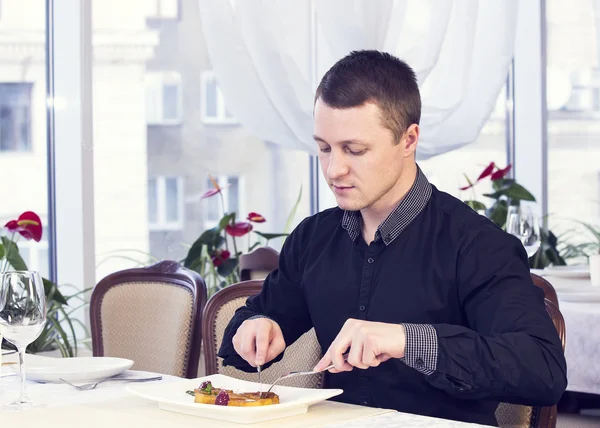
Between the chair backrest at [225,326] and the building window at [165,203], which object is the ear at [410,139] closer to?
the chair backrest at [225,326]

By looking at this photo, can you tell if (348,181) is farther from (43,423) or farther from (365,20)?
(365,20)

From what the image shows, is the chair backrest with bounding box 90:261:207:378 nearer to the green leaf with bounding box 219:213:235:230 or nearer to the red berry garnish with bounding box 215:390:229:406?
the red berry garnish with bounding box 215:390:229:406

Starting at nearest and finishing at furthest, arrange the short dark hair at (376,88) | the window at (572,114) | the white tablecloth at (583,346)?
the short dark hair at (376,88) → the white tablecloth at (583,346) → the window at (572,114)

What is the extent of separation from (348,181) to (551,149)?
3.86 m

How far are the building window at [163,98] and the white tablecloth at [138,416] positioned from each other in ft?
8.53

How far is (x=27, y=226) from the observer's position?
3.00m

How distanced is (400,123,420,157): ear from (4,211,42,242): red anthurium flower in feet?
5.50

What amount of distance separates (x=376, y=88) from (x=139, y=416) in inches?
→ 25.6

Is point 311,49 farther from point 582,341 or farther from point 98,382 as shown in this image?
point 98,382

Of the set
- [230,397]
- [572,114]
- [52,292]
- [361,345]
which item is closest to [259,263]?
[52,292]

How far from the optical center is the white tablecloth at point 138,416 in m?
1.35

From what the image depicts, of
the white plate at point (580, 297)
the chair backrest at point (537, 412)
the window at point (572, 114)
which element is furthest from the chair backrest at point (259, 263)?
the window at point (572, 114)

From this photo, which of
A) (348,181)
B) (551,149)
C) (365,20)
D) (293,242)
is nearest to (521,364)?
(348,181)

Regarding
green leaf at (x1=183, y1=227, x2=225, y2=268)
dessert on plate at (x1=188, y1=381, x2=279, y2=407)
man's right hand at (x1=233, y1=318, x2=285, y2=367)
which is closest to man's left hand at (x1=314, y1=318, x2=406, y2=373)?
dessert on plate at (x1=188, y1=381, x2=279, y2=407)
